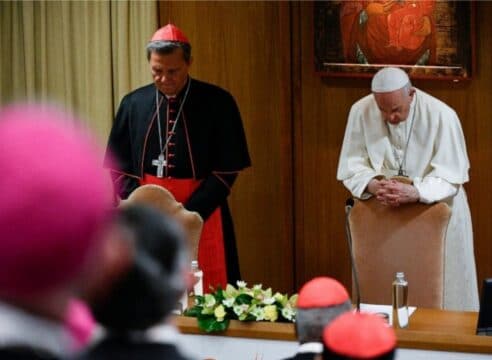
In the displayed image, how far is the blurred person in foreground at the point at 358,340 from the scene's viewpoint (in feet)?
4.65

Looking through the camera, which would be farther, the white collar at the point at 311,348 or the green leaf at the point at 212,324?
the green leaf at the point at 212,324

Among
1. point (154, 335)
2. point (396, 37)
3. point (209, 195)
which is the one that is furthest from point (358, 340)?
point (396, 37)

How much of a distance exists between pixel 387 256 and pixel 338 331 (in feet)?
11.1

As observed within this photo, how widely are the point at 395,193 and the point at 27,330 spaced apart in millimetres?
3806

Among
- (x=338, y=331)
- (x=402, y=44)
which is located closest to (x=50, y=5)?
(x=402, y=44)

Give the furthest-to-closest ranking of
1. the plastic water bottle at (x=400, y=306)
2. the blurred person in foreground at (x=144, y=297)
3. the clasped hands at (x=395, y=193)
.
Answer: the clasped hands at (x=395, y=193) → the plastic water bottle at (x=400, y=306) → the blurred person in foreground at (x=144, y=297)

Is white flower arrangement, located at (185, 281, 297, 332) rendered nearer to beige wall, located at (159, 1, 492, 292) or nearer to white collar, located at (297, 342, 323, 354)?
white collar, located at (297, 342, 323, 354)

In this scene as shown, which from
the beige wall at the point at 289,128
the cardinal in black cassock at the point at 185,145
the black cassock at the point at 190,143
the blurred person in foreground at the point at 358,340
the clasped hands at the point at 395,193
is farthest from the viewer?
the beige wall at the point at 289,128

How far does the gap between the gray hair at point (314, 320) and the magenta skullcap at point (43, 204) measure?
33.2 inches

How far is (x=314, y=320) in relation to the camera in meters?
1.87

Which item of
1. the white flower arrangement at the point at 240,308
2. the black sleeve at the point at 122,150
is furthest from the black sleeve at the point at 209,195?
the white flower arrangement at the point at 240,308

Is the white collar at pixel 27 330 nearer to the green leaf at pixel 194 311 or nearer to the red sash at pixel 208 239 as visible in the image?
the green leaf at pixel 194 311

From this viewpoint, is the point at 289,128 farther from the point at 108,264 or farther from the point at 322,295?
the point at 108,264

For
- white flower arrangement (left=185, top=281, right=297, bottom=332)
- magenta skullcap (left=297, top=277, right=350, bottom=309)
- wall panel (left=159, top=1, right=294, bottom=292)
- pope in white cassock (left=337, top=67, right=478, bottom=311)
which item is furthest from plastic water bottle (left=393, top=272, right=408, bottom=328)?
wall panel (left=159, top=1, right=294, bottom=292)
